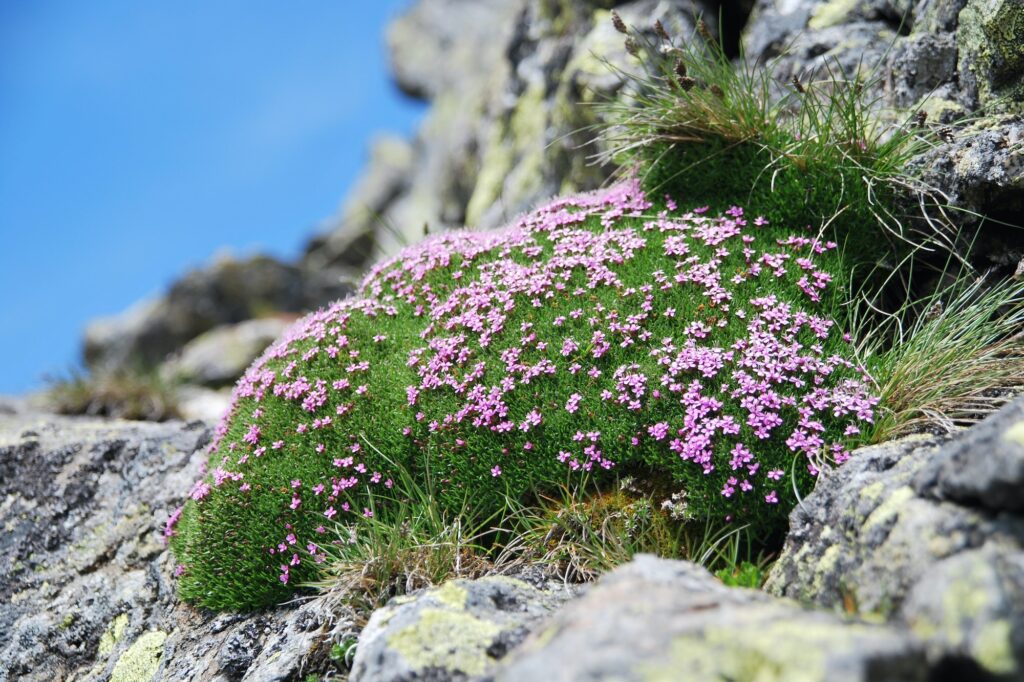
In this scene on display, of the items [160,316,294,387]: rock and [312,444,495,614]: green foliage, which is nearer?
[312,444,495,614]: green foliage

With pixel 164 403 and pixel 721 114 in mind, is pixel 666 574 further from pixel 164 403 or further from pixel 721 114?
pixel 164 403

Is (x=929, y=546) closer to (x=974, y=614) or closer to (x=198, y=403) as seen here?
(x=974, y=614)

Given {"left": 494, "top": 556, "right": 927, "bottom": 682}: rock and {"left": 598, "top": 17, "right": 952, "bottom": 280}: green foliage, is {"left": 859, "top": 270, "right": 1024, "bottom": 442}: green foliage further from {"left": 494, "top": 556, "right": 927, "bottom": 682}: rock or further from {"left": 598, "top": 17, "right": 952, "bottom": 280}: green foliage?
{"left": 494, "top": 556, "right": 927, "bottom": 682}: rock

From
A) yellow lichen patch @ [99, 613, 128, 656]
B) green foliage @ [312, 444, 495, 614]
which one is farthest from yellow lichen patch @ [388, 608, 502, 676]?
yellow lichen patch @ [99, 613, 128, 656]

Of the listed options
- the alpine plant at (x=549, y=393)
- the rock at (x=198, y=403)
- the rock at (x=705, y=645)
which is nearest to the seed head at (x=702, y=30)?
the alpine plant at (x=549, y=393)

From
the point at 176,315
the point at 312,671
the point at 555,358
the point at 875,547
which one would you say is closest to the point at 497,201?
the point at 555,358
